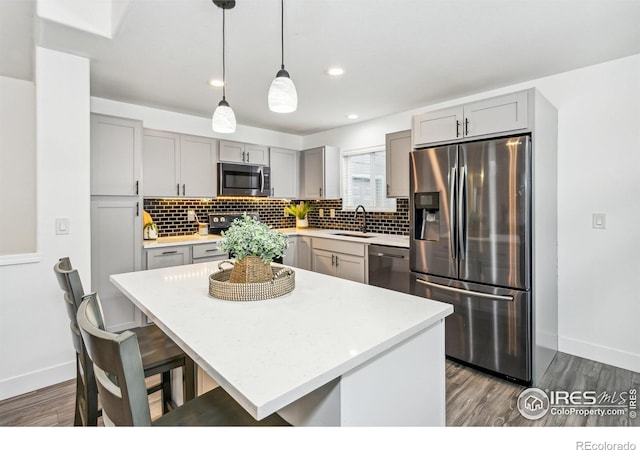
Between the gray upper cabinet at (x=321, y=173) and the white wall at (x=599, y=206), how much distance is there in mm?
2400

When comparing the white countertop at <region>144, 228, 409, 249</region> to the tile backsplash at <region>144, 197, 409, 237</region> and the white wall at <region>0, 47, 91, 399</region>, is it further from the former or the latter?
the white wall at <region>0, 47, 91, 399</region>

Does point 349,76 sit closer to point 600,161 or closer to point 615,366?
point 600,161

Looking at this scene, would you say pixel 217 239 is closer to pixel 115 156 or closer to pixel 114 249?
pixel 114 249

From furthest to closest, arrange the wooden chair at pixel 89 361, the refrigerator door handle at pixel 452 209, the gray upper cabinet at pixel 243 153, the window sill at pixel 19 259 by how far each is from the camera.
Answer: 1. the gray upper cabinet at pixel 243 153
2. the refrigerator door handle at pixel 452 209
3. the window sill at pixel 19 259
4. the wooden chair at pixel 89 361

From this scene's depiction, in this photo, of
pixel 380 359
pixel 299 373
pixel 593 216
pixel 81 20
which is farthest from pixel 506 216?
pixel 81 20

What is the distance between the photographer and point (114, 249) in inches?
124

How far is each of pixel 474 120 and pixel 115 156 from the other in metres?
3.11

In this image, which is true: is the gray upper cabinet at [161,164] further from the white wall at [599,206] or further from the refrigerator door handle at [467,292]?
the white wall at [599,206]

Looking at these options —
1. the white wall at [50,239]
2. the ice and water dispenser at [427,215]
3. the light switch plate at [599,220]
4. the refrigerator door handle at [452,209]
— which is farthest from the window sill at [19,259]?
the light switch plate at [599,220]

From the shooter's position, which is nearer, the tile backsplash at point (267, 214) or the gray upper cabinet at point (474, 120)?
the gray upper cabinet at point (474, 120)

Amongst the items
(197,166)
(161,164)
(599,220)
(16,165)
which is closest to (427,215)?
(599,220)

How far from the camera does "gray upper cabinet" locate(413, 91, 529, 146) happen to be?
2453 millimetres

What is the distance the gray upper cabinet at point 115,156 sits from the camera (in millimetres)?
3072
